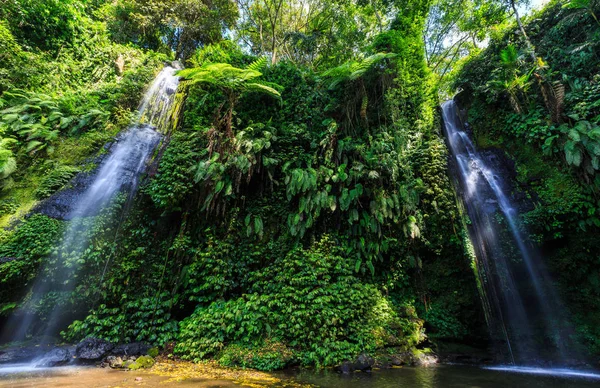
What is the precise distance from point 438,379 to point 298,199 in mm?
5166

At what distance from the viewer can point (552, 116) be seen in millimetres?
7766

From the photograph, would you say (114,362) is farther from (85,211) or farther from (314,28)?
(314,28)

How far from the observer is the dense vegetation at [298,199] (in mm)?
6438

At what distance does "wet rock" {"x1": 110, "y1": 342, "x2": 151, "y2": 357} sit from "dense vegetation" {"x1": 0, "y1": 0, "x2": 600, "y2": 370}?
0.26 metres

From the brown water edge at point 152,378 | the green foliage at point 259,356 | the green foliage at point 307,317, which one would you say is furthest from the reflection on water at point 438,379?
the green foliage at point 307,317

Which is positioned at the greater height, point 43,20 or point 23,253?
point 43,20

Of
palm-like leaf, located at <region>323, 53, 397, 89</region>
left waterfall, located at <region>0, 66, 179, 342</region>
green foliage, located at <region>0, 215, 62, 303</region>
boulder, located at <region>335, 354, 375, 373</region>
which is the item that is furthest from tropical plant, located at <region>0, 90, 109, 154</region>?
boulder, located at <region>335, 354, 375, 373</region>

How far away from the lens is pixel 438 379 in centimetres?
494

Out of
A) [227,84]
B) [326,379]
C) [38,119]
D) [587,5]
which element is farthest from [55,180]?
[587,5]

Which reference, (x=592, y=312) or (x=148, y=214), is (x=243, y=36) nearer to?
(x=148, y=214)

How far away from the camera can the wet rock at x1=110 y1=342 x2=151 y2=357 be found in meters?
5.90

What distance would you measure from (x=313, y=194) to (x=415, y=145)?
13.6 feet

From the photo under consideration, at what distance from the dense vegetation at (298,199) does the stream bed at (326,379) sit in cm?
78

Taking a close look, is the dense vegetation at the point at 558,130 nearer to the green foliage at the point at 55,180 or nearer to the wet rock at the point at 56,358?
the wet rock at the point at 56,358
